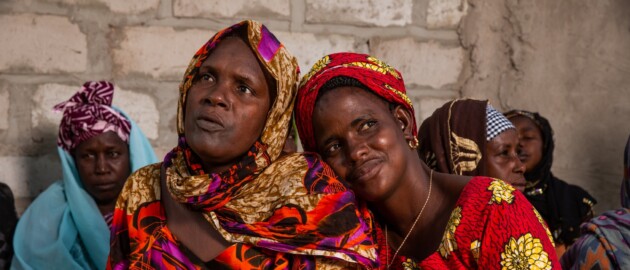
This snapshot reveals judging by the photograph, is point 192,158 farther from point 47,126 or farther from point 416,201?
point 47,126

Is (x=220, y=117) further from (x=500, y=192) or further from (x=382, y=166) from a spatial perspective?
(x=500, y=192)

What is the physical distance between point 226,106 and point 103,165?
7.84 ft

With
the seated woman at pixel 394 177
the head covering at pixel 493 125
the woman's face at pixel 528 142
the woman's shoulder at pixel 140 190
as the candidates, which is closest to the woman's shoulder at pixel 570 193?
the woman's face at pixel 528 142

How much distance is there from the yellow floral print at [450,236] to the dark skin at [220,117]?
690 millimetres

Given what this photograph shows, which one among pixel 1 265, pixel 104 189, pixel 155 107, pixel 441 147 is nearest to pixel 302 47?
pixel 155 107

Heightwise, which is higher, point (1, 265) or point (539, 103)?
point (539, 103)

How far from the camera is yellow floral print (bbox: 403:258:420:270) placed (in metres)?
2.44

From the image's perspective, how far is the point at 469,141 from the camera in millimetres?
3205

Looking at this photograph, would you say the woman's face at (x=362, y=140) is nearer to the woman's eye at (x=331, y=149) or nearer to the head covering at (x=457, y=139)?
the woman's eye at (x=331, y=149)

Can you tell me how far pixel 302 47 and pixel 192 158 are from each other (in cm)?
237

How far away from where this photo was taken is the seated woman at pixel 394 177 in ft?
7.59

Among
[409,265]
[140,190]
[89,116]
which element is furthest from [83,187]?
[409,265]

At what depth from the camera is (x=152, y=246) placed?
2.58 m

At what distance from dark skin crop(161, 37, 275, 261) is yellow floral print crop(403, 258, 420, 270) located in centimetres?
58
